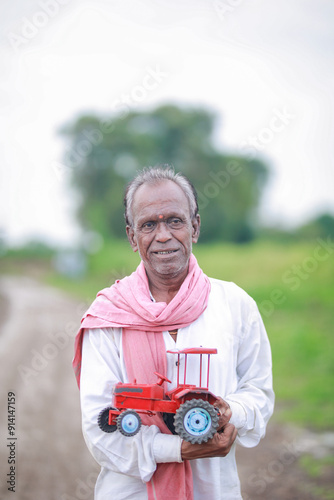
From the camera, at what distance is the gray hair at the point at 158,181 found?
237 centimetres

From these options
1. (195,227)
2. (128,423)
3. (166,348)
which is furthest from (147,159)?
(128,423)

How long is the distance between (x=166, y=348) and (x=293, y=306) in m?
8.04

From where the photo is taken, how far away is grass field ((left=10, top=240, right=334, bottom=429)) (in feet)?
21.4

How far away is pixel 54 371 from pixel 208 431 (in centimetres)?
665

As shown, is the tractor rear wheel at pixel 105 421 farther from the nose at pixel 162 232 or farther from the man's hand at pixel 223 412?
the nose at pixel 162 232

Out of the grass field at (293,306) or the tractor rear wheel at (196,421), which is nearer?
the tractor rear wheel at (196,421)

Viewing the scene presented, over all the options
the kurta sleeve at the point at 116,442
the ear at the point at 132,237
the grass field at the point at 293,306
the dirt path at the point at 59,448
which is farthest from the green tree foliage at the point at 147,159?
the kurta sleeve at the point at 116,442

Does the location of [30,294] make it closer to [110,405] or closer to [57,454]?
[57,454]

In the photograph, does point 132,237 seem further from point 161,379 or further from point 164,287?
point 161,379

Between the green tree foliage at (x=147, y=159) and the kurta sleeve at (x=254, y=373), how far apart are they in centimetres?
1845

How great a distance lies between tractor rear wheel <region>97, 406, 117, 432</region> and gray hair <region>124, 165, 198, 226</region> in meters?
0.92

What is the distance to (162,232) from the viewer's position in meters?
2.26

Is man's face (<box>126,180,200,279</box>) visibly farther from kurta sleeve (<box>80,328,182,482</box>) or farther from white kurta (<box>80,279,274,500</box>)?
kurta sleeve (<box>80,328,182,482</box>)

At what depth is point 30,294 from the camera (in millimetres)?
15898
